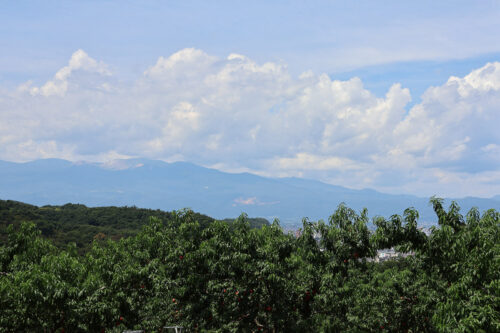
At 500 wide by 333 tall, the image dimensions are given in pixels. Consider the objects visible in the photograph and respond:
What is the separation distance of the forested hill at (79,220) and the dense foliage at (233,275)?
58229 mm

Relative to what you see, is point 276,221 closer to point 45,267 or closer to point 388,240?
point 388,240

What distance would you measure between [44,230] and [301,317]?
83.9m

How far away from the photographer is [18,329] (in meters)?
18.9

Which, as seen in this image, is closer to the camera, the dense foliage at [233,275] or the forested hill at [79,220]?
the dense foliage at [233,275]

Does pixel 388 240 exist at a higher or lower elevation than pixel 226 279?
higher

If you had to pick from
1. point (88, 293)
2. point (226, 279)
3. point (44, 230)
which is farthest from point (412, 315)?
point (44, 230)

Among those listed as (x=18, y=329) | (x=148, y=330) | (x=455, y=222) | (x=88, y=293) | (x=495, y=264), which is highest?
(x=455, y=222)

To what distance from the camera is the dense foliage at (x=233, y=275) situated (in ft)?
51.6

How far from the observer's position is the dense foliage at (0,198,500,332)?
1574cm

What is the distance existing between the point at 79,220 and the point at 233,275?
11593cm

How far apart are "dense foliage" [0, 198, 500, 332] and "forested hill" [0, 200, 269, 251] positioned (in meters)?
58.2

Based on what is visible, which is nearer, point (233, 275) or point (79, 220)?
point (233, 275)

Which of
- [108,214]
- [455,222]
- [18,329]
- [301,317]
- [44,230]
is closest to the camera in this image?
[455,222]

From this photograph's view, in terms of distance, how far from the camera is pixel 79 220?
12600 cm
